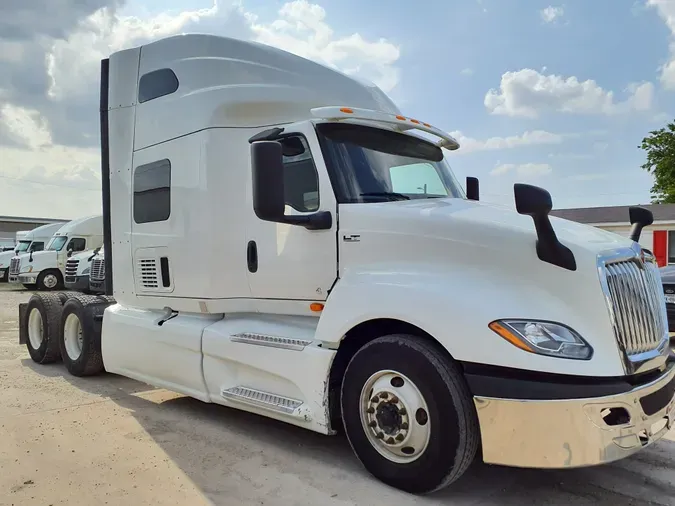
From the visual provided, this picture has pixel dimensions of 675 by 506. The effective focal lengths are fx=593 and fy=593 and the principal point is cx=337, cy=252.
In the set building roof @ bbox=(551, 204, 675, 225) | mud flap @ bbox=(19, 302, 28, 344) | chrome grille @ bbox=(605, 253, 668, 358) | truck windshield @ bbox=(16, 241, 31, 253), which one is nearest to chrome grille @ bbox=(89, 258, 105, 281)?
mud flap @ bbox=(19, 302, 28, 344)

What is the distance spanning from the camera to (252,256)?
16.6 ft

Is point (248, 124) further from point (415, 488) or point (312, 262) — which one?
point (415, 488)

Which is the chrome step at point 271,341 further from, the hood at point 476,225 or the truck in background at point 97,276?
the truck in background at point 97,276

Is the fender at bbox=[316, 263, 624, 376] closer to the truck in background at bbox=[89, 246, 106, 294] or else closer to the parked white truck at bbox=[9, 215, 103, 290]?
the truck in background at bbox=[89, 246, 106, 294]

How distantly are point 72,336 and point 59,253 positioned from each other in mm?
17406

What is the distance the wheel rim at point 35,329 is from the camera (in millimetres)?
8289

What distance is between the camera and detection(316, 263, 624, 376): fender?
10.8 feet

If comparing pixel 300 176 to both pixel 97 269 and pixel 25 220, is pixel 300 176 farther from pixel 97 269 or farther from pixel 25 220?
pixel 25 220

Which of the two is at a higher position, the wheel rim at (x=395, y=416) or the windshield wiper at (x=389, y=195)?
the windshield wiper at (x=389, y=195)

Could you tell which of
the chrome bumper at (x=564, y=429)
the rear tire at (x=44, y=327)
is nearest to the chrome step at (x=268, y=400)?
the chrome bumper at (x=564, y=429)

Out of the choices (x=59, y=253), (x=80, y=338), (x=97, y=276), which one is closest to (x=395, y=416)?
(x=80, y=338)

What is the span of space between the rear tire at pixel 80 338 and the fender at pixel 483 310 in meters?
4.57

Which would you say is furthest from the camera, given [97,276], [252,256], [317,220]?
[97,276]

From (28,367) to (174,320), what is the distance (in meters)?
3.69
